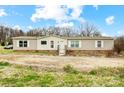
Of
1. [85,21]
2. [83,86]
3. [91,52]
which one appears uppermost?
[85,21]

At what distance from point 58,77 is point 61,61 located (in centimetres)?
61

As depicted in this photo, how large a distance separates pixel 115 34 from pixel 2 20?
1946 mm

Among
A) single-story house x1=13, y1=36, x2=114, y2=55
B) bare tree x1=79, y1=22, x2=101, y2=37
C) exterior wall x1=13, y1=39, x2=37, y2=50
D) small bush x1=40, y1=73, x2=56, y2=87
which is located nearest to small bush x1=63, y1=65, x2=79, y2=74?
small bush x1=40, y1=73, x2=56, y2=87

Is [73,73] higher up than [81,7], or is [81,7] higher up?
[81,7]

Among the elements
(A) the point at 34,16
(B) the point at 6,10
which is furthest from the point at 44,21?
(B) the point at 6,10

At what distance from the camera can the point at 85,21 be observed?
5.31 meters

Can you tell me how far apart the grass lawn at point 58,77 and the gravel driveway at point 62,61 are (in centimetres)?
10

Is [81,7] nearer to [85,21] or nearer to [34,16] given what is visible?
[85,21]

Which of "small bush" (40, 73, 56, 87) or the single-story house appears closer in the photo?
"small bush" (40, 73, 56, 87)

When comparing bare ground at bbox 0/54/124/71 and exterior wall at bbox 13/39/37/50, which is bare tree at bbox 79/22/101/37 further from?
exterior wall at bbox 13/39/37/50

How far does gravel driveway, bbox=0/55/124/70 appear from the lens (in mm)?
5441

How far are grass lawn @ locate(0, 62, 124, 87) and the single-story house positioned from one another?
0.52 m

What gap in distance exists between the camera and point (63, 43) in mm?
6188

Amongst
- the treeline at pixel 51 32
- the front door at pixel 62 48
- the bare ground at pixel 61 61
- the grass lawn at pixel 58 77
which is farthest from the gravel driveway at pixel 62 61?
the treeline at pixel 51 32
